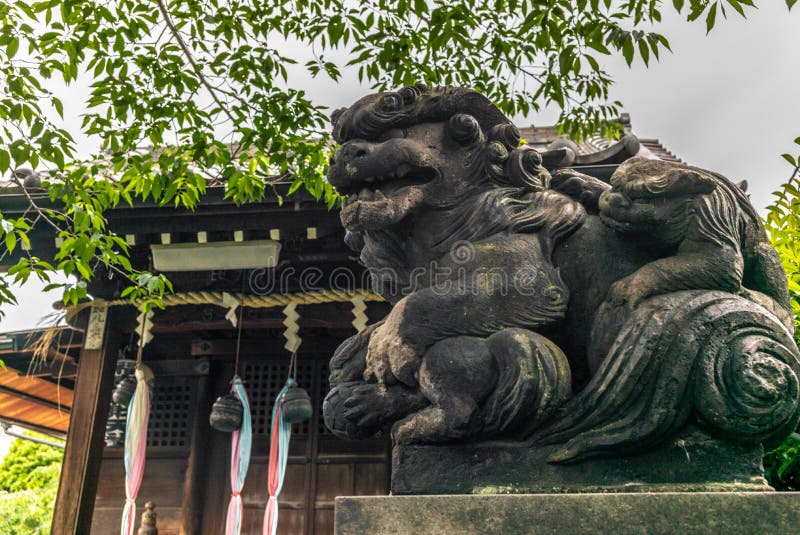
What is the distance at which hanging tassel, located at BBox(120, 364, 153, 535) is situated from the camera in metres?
7.76

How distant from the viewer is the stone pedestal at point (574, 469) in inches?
79.4

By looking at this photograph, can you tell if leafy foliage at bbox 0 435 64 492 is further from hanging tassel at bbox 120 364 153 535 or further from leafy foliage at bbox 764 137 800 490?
leafy foliage at bbox 764 137 800 490

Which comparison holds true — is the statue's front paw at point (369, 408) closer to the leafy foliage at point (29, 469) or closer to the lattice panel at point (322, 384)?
the lattice panel at point (322, 384)

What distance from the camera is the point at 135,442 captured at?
8.02 meters

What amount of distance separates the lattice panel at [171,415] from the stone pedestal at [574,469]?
7.64 meters

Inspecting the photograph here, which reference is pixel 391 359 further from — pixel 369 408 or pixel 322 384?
pixel 322 384

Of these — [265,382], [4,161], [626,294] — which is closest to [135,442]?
[265,382]

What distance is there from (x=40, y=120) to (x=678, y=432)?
3921 mm

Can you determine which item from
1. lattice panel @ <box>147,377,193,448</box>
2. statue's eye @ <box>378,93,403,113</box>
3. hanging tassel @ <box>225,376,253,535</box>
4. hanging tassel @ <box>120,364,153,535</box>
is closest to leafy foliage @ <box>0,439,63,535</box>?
lattice panel @ <box>147,377,193,448</box>

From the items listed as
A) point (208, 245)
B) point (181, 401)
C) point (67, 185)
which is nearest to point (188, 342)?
point (181, 401)

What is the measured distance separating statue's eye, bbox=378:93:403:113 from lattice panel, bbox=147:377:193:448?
7489mm

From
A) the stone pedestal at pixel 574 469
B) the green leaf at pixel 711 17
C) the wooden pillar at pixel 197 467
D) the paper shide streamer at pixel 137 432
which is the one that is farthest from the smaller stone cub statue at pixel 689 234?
the wooden pillar at pixel 197 467

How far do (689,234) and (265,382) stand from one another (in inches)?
303

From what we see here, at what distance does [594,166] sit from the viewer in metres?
6.45
